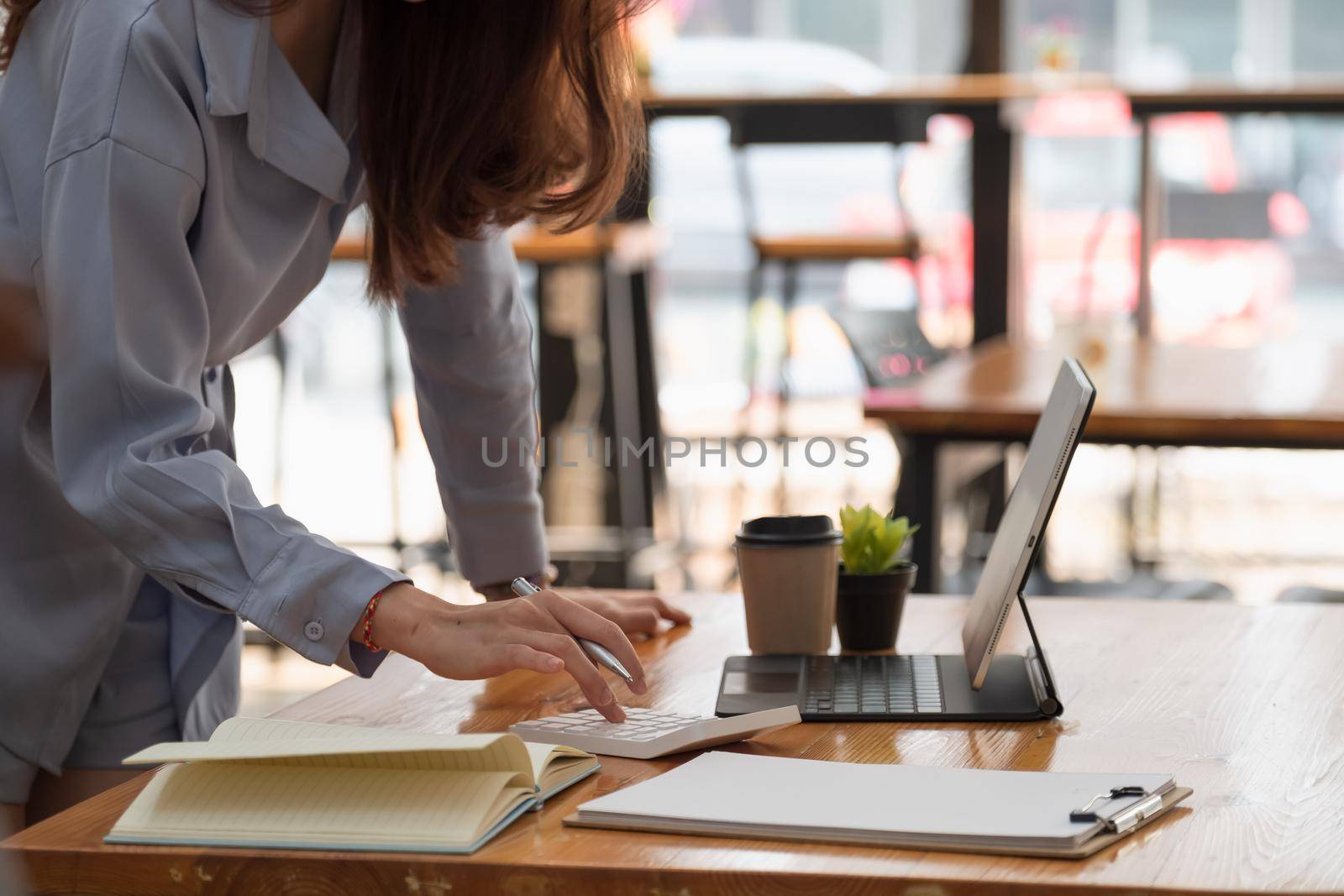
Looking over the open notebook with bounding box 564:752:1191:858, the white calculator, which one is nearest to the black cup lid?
the white calculator

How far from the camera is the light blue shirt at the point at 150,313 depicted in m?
0.99

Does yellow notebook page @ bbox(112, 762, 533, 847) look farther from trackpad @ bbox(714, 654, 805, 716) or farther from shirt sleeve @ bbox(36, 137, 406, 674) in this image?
trackpad @ bbox(714, 654, 805, 716)

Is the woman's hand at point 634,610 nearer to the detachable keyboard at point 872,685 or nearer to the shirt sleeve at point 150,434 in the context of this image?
the detachable keyboard at point 872,685

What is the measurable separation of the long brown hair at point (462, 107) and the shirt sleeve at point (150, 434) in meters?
0.27

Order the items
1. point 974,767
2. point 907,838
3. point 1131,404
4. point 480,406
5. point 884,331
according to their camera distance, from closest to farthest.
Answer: point 907,838
point 974,767
point 480,406
point 1131,404
point 884,331

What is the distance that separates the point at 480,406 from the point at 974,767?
712mm

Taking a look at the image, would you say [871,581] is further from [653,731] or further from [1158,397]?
[1158,397]

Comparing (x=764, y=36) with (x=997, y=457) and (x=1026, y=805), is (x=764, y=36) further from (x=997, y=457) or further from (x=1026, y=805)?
(x=1026, y=805)


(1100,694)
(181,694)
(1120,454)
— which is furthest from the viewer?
(1120,454)

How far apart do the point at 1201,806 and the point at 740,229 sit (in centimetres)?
472

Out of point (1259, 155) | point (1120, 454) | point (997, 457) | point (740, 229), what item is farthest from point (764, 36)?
point (997, 457)

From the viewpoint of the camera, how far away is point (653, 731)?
971 mm

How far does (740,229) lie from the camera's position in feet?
17.9

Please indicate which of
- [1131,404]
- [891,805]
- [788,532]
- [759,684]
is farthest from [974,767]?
[1131,404]
